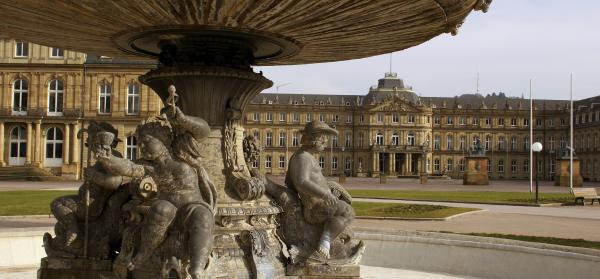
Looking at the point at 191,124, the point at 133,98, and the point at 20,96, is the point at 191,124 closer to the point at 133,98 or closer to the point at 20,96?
the point at 133,98

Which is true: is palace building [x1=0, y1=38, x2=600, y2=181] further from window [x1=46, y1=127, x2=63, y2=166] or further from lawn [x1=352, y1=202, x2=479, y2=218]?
lawn [x1=352, y1=202, x2=479, y2=218]

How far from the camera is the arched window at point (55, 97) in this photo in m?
43.8

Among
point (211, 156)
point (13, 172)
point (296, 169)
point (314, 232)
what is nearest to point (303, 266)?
point (314, 232)

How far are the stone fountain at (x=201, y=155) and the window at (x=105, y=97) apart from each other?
126ft

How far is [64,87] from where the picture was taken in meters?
43.6

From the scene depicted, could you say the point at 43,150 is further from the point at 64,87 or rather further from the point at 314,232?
the point at 314,232

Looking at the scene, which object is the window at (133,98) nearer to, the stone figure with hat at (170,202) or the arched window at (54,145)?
the arched window at (54,145)

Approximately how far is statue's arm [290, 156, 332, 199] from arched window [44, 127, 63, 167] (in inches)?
1631

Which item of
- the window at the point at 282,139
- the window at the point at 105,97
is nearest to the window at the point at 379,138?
the window at the point at 282,139

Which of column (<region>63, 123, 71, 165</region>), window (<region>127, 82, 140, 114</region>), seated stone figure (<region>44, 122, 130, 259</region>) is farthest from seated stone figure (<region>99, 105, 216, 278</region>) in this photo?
column (<region>63, 123, 71, 165</region>)

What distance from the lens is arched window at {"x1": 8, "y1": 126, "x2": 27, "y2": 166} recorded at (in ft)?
143

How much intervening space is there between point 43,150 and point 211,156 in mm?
41561

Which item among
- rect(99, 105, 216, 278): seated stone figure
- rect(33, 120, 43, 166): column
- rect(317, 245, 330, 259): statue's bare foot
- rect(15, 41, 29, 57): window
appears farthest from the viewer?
rect(15, 41, 29, 57): window

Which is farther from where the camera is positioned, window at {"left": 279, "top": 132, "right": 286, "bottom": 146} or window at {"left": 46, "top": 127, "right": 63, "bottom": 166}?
window at {"left": 279, "top": 132, "right": 286, "bottom": 146}
